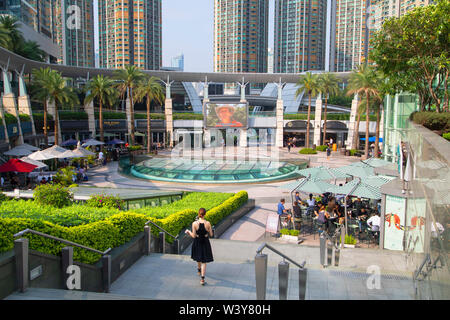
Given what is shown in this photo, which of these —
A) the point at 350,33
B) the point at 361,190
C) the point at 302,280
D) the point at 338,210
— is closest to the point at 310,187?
the point at 338,210

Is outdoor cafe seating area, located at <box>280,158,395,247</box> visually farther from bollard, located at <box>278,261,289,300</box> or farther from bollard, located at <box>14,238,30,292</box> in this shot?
bollard, located at <box>14,238,30,292</box>

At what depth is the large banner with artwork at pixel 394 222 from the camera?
1208 cm

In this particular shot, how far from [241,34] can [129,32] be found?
1587 inches

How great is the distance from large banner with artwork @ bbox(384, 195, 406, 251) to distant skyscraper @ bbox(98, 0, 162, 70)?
465 ft

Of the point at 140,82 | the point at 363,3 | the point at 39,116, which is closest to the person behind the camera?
the point at 39,116

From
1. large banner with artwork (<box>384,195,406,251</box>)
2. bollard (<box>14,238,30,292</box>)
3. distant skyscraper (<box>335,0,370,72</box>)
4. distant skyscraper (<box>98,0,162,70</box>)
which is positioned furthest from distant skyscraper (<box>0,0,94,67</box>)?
bollard (<box>14,238,30,292</box>)

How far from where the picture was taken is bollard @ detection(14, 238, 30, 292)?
5.91 meters

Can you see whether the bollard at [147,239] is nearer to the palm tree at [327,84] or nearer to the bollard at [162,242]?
the bollard at [162,242]

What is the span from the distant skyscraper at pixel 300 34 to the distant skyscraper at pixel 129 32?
1806 inches

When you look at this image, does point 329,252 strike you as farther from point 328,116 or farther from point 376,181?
point 328,116
